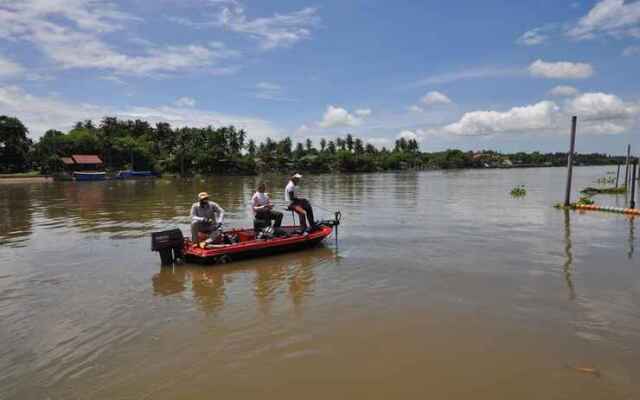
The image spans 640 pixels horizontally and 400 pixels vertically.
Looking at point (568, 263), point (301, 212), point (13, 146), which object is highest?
point (13, 146)

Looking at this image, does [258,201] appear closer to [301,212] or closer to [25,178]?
[301,212]

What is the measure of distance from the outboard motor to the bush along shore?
5580 centimetres

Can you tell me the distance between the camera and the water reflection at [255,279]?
7.91 meters

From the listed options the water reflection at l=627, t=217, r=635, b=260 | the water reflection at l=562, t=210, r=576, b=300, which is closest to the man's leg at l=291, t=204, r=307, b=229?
the water reflection at l=562, t=210, r=576, b=300

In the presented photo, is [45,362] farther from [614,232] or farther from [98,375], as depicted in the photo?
[614,232]

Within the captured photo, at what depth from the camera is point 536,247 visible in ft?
40.5

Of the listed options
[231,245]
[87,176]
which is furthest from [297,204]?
[87,176]

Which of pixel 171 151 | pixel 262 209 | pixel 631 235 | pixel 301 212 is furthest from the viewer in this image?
pixel 171 151

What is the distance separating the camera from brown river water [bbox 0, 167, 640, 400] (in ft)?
16.3

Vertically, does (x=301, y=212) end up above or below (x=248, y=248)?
above

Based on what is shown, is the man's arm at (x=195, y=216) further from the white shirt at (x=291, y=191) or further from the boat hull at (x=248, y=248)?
the white shirt at (x=291, y=191)

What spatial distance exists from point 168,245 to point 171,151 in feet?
279

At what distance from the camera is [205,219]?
10852mm

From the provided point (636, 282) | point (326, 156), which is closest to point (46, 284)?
point (636, 282)
